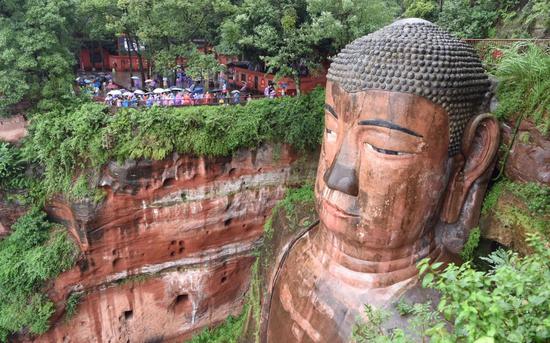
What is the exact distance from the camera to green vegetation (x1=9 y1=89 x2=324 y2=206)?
1159 centimetres

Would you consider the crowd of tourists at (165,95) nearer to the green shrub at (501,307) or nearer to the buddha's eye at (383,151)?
the buddha's eye at (383,151)

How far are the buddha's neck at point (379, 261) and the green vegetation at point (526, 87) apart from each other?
2269mm

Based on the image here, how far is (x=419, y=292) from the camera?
20.0 feet

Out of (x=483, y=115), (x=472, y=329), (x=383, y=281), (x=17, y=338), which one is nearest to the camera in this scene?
(x=472, y=329)

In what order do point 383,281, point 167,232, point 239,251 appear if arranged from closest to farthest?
point 383,281 < point 167,232 < point 239,251

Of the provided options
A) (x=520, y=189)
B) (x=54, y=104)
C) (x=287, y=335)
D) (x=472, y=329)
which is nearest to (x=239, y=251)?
(x=287, y=335)

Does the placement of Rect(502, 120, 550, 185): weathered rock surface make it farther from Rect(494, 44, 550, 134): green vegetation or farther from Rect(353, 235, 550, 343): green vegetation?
Rect(353, 235, 550, 343): green vegetation

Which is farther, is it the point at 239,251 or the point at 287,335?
the point at 239,251

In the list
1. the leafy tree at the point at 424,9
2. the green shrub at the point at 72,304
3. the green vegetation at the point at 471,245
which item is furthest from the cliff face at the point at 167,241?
the leafy tree at the point at 424,9

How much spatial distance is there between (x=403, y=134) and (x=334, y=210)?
5.28ft

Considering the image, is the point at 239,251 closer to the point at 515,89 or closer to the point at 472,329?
the point at 515,89

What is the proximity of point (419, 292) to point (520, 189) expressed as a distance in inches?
85.6

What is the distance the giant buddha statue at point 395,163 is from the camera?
18.2 ft

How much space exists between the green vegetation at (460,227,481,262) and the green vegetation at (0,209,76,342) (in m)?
→ 10.8
